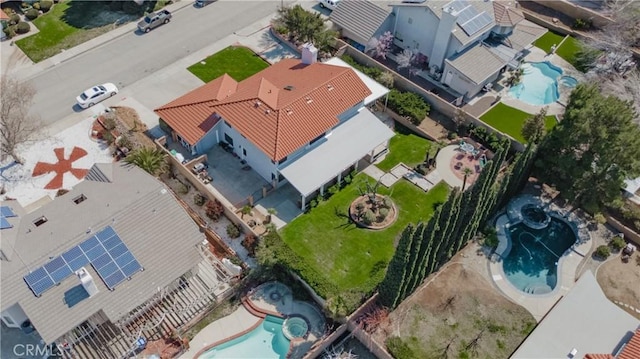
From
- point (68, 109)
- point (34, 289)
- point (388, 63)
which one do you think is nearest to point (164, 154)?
point (68, 109)

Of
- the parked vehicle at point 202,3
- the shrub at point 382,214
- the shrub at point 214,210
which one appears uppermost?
the parked vehicle at point 202,3

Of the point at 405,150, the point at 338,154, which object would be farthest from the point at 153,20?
the point at 405,150

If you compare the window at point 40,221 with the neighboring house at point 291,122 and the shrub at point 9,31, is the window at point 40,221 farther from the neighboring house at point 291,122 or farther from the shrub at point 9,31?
the shrub at point 9,31

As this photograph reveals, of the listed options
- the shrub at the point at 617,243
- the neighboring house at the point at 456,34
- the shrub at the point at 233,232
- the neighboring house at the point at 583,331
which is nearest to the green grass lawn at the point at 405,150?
the neighboring house at the point at 456,34

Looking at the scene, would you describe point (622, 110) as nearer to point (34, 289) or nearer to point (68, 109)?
point (34, 289)

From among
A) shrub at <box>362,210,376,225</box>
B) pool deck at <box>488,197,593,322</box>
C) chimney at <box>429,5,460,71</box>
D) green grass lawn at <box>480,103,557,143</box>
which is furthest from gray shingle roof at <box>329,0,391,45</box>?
pool deck at <box>488,197,593,322</box>
